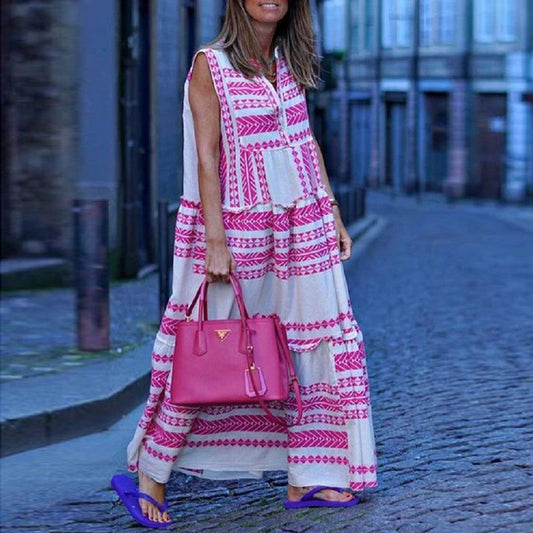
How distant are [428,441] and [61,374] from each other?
221 cm

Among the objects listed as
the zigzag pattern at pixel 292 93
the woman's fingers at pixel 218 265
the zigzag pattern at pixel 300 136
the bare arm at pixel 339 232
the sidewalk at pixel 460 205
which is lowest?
the sidewalk at pixel 460 205

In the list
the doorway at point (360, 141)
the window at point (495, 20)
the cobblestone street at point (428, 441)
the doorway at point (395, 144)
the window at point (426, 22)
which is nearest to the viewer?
the cobblestone street at point (428, 441)

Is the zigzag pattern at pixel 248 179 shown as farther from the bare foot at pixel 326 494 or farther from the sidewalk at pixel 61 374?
the sidewalk at pixel 61 374

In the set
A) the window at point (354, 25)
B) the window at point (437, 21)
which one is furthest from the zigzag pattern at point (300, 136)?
the window at point (354, 25)

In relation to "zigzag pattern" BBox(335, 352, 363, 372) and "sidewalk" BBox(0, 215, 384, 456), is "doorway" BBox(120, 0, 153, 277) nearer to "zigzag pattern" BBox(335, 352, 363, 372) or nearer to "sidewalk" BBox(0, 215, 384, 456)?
"sidewalk" BBox(0, 215, 384, 456)

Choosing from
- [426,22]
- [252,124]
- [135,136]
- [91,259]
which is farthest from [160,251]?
[426,22]

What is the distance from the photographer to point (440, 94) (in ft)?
139

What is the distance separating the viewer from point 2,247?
12.1 meters

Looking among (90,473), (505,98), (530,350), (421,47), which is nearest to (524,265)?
(530,350)

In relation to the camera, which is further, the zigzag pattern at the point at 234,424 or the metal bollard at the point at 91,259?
the metal bollard at the point at 91,259

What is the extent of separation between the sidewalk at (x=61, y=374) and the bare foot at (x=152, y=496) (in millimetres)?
1571

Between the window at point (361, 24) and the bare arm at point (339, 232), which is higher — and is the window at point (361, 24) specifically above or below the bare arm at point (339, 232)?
above

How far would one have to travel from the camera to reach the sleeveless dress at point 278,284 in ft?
15.3

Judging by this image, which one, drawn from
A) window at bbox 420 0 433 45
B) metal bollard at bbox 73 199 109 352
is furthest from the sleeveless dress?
window at bbox 420 0 433 45
